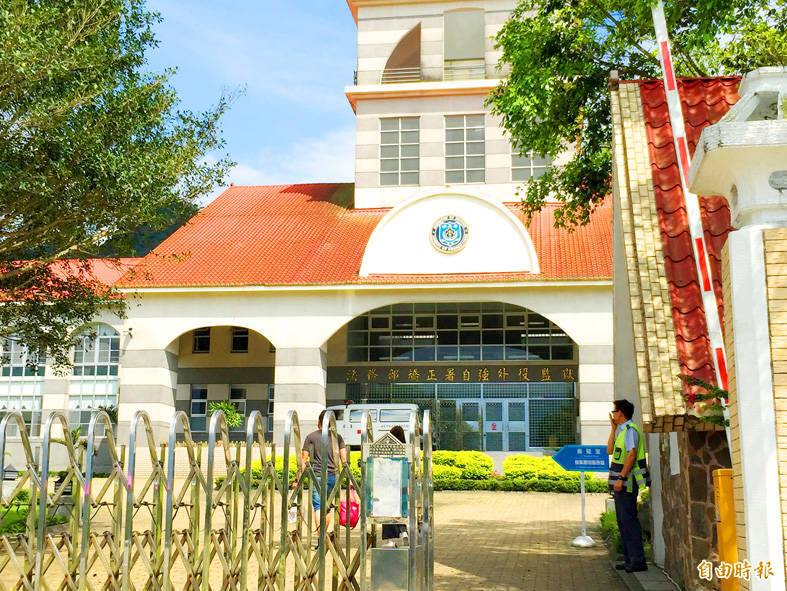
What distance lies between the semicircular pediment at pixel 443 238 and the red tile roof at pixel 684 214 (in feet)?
55.5

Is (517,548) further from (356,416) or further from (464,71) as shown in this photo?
(464,71)

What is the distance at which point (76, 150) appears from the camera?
13.2m

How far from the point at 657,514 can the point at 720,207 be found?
398 centimetres

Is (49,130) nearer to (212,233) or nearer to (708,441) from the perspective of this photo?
(708,441)

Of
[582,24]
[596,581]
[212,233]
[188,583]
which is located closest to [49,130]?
[188,583]

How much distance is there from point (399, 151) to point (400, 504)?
25654 mm

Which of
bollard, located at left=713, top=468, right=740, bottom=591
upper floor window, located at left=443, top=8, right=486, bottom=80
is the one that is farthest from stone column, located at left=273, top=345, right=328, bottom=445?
bollard, located at left=713, top=468, right=740, bottom=591

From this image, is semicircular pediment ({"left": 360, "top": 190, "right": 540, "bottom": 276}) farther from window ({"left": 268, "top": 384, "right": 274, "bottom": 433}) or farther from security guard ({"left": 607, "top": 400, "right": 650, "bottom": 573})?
security guard ({"left": 607, "top": 400, "right": 650, "bottom": 573})

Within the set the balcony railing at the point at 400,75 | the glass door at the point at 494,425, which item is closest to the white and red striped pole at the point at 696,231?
the glass door at the point at 494,425

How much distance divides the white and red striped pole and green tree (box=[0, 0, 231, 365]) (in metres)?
7.90

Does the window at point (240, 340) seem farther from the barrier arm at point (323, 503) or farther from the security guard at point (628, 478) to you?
the barrier arm at point (323, 503)

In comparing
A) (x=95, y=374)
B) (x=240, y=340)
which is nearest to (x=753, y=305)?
(x=240, y=340)

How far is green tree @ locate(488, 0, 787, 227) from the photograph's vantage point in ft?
46.4

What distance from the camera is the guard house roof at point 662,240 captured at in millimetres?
7666
